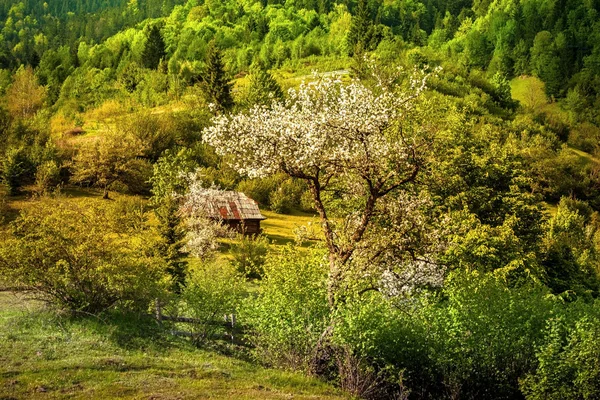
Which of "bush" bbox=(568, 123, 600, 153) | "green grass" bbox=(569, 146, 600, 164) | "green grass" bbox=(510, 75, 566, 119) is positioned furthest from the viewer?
"green grass" bbox=(510, 75, 566, 119)

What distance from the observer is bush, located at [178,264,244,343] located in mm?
21625

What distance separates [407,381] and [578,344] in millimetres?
5390

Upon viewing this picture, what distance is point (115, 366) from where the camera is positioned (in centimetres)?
1678

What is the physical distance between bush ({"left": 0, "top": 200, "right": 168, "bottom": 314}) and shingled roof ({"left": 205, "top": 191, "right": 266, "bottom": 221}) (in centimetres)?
2500

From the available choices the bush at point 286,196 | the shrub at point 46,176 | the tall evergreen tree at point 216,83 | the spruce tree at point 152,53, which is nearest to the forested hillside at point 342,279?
the shrub at point 46,176

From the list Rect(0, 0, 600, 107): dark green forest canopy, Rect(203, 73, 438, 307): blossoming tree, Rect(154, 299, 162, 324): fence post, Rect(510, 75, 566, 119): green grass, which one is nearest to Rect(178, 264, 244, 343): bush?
Rect(154, 299, 162, 324): fence post

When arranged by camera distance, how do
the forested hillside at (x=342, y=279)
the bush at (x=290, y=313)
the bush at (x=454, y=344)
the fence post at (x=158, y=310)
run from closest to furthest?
the forested hillside at (x=342, y=279) → the bush at (x=454, y=344) → the bush at (x=290, y=313) → the fence post at (x=158, y=310)

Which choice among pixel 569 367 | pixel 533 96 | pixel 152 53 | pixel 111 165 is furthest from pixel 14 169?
pixel 533 96

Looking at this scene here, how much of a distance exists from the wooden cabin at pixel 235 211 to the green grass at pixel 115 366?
2609 cm

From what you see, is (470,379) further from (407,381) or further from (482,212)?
(482,212)

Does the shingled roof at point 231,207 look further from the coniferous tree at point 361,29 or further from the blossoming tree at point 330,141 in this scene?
the coniferous tree at point 361,29

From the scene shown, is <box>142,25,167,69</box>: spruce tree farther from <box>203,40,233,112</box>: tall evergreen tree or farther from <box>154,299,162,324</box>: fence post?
<box>154,299,162,324</box>: fence post

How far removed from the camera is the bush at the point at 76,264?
20.3 m

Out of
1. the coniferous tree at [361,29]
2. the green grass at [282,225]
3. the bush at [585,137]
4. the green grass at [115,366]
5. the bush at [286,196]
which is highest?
the coniferous tree at [361,29]
